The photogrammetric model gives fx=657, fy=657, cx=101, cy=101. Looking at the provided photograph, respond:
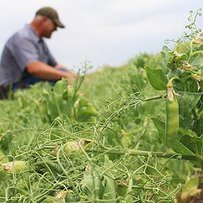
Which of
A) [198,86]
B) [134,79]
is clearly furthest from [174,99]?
[134,79]

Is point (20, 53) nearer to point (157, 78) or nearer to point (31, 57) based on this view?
point (31, 57)

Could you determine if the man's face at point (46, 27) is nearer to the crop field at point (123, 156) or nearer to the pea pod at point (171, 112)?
the crop field at point (123, 156)

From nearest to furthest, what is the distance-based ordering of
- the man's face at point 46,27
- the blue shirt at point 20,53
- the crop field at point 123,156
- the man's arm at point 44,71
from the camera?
the crop field at point 123,156 < the man's arm at point 44,71 < the blue shirt at point 20,53 < the man's face at point 46,27

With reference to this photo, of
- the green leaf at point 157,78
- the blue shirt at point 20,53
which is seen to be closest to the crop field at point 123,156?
the green leaf at point 157,78

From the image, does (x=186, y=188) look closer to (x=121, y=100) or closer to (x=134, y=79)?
(x=121, y=100)

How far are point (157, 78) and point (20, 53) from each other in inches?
173

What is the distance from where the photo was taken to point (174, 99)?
3.42ft

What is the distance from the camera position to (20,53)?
5492mm

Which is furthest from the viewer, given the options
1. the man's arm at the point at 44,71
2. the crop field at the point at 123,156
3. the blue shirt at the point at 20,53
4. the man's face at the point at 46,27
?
the man's face at the point at 46,27

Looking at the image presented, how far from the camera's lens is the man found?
17.5 feet

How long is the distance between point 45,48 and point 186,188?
203 inches

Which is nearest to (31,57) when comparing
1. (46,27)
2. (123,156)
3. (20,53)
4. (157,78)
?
(20,53)

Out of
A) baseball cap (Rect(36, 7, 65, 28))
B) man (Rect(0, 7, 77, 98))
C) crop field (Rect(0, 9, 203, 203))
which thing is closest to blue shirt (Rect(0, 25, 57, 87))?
man (Rect(0, 7, 77, 98))

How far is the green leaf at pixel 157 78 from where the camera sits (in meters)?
1.18
